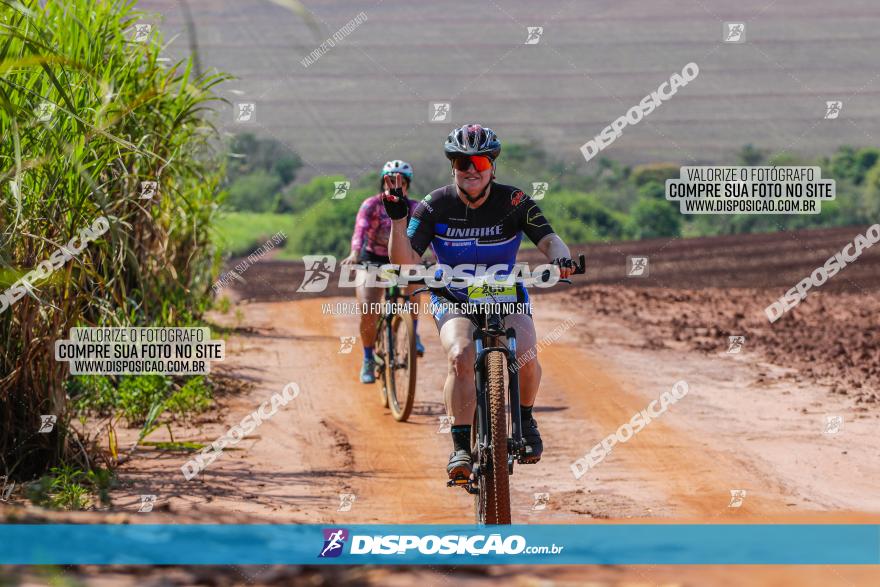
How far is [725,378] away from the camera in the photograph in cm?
1055

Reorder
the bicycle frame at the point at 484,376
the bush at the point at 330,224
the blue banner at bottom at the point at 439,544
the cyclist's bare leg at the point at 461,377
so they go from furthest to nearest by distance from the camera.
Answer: the bush at the point at 330,224 → the cyclist's bare leg at the point at 461,377 → the bicycle frame at the point at 484,376 → the blue banner at bottom at the point at 439,544

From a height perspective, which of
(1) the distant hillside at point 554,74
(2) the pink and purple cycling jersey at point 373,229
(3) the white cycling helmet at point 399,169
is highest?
(1) the distant hillside at point 554,74

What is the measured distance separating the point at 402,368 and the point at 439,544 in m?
4.69

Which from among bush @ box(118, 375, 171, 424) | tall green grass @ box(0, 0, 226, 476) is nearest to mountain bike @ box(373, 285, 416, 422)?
bush @ box(118, 375, 171, 424)

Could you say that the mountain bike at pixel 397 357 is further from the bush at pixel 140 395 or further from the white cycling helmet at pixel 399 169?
the bush at pixel 140 395

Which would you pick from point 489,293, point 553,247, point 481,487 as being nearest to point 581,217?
point 553,247

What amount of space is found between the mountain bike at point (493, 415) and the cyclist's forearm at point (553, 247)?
23cm

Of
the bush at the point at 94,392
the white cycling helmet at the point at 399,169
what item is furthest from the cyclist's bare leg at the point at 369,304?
the bush at the point at 94,392

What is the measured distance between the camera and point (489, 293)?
219 inches

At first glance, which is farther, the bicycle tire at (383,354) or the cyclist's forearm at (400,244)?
the bicycle tire at (383,354)

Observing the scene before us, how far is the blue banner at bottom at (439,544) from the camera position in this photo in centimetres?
368

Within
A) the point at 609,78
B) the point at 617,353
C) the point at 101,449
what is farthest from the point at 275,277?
the point at 101,449

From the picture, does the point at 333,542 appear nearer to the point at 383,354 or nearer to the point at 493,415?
the point at 493,415

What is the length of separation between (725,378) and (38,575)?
8.15m
